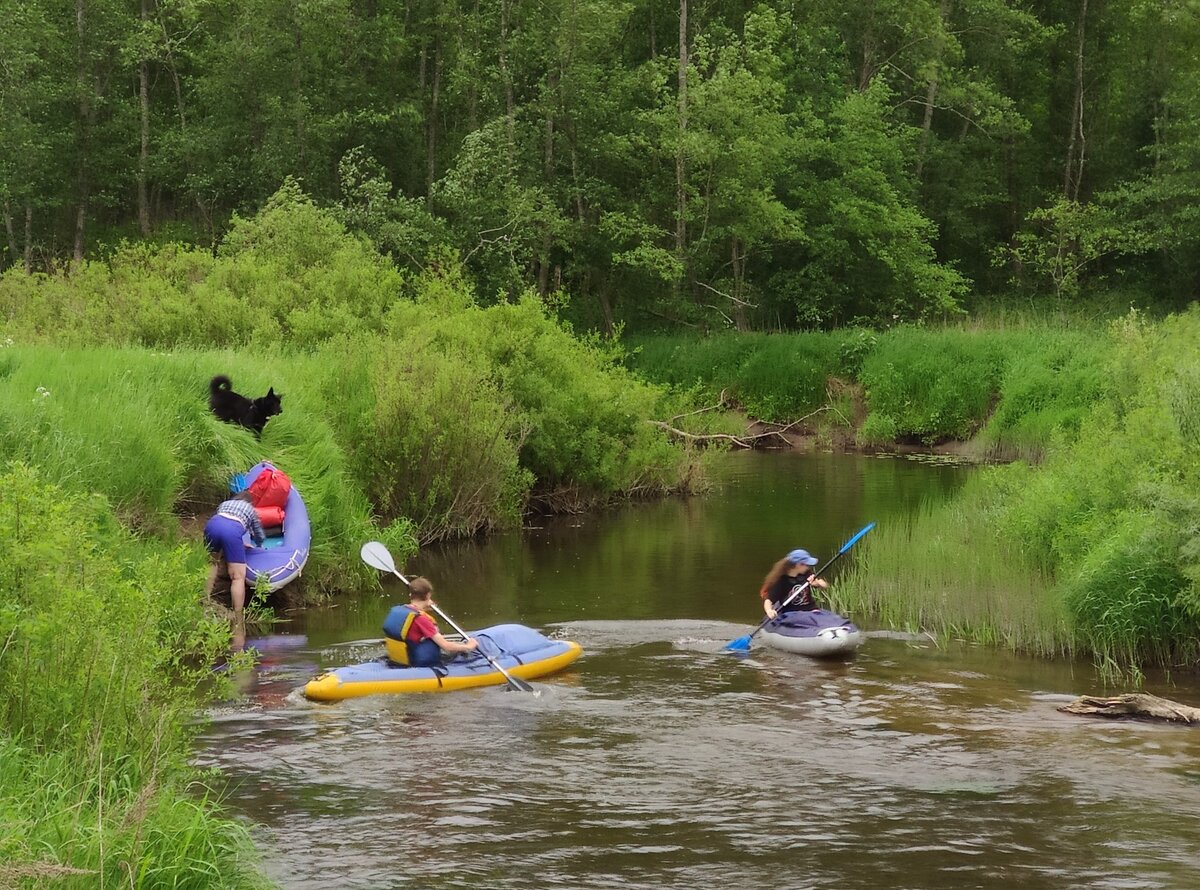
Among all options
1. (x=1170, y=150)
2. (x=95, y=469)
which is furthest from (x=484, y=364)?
(x=1170, y=150)

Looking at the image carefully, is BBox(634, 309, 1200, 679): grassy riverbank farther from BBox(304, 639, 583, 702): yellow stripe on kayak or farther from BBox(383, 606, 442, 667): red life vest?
BBox(383, 606, 442, 667): red life vest

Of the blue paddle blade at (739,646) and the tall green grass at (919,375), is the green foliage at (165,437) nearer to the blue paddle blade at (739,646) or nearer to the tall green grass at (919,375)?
the blue paddle blade at (739,646)

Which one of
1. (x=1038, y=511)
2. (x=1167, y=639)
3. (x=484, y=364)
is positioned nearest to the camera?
(x=1167, y=639)

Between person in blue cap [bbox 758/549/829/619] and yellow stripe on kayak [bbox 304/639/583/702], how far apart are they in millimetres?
2146

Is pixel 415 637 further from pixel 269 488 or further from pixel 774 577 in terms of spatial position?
pixel 774 577

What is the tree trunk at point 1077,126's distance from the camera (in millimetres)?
40469

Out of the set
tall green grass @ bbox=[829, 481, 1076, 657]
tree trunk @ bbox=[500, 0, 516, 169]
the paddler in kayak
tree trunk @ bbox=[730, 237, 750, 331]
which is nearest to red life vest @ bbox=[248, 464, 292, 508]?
the paddler in kayak

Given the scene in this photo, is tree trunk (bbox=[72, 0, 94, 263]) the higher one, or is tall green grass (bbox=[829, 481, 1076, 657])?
tree trunk (bbox=[72, 0, 94, 263])

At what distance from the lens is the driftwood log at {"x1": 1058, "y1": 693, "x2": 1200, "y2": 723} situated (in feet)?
31.7

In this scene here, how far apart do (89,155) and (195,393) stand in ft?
101

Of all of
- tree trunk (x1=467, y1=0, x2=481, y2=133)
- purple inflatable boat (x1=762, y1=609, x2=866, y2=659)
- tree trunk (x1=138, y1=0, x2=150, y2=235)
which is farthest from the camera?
tree trunk (x1=138, y1=0, x2=150, y2=235)

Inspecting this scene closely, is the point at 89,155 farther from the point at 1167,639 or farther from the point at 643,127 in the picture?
the point at 1167,639

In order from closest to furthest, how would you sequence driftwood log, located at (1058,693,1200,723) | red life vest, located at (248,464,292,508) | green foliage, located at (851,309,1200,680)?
driftwood log, located at (1058,693,1200,723)
green foliage, located at (851,309,1200,680)
red life vest, located at (248,464,292,508)

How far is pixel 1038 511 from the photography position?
13172 mm
